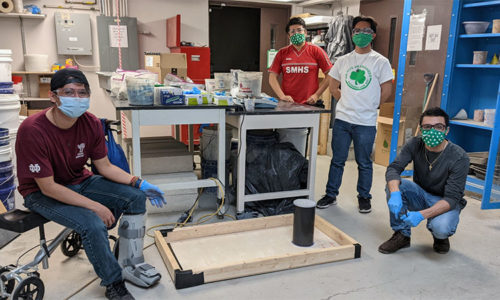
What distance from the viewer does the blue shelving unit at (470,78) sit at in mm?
3680

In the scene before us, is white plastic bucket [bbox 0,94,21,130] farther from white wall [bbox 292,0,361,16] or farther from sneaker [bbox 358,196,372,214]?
white wall [bbox 292,0,361,16]

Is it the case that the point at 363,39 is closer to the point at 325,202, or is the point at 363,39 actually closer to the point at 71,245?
the point at 325,202

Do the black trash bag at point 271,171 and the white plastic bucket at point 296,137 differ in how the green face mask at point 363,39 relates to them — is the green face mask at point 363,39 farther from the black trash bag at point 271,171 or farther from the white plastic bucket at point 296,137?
the black trash bag at point 271,171

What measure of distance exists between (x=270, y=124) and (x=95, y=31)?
3729mm

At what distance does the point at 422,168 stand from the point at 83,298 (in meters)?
2.10

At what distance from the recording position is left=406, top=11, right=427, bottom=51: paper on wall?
3952 millimetres

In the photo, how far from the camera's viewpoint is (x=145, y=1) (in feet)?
18.6

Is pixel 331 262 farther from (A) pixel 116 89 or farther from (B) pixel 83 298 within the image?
(A) pixel 116 89

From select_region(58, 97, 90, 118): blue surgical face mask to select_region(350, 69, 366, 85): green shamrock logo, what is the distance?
6.60 feet

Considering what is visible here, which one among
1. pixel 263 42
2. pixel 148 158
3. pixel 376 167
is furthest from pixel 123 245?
pixel 263 42

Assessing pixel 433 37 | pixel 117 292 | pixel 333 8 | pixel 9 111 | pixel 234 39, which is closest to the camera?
pixel 117 292

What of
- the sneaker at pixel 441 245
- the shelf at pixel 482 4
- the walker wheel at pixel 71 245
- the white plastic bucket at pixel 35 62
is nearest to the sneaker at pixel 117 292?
the walker wheel at pixel 71 245

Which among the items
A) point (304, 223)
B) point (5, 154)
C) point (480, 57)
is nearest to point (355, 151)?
point (304, 223)

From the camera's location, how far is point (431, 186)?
2527mm
